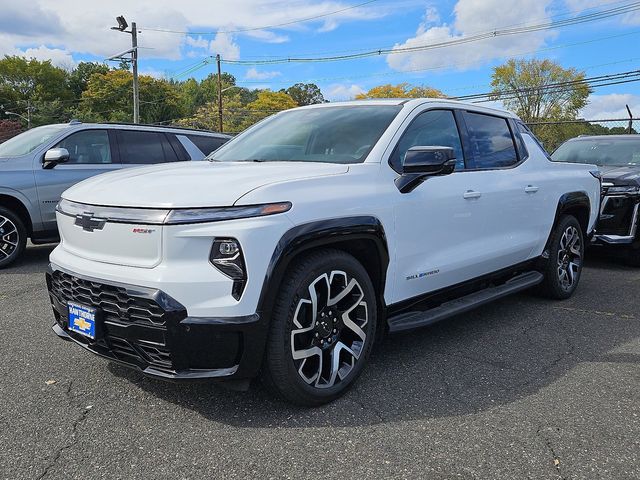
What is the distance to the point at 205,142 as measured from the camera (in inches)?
313

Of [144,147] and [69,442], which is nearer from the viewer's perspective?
[69,442]

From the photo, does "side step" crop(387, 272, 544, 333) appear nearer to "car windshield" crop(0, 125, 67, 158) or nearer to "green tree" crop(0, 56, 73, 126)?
"car windshield" crop(0, 125, 67, 158)

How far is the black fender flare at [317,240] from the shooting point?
8.61 ft

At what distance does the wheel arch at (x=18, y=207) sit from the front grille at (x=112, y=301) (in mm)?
4295

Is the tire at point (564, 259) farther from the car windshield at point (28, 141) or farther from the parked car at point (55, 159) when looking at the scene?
the car windshield at point (28, 141)

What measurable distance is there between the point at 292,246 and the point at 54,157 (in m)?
4.83

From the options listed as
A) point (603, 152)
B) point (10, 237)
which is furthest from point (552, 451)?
point (603, 152)

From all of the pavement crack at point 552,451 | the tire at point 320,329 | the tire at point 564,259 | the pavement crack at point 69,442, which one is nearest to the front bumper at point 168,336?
the tire at point 320,329

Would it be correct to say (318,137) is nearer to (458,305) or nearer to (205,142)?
(458,305)

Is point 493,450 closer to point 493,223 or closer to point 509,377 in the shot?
point 509,377

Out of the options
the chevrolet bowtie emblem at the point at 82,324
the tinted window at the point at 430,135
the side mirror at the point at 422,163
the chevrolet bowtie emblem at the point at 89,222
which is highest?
the tinted window at the point at 430,135

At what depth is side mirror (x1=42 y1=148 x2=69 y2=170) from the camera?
6367 millimetres

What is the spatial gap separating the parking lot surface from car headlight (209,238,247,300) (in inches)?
30.6

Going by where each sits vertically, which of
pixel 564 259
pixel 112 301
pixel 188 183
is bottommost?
pixel 564 259
